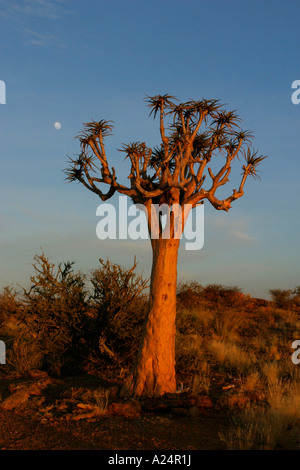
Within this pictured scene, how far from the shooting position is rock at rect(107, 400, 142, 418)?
787 cm

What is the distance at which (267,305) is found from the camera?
2817cm

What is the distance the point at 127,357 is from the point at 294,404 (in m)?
5.23

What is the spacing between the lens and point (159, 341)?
9.11 metres

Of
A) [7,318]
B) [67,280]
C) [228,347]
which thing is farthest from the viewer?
[7,318]

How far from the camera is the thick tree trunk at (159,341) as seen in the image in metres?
9.11

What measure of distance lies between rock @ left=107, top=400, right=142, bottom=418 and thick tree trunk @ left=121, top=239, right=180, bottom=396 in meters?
1.03

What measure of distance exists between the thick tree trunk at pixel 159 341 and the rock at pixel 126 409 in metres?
1.03

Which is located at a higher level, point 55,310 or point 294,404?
point 55,310

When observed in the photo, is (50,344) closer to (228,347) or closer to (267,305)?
(228,347)

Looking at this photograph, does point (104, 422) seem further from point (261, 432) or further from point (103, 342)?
point (103, 342)

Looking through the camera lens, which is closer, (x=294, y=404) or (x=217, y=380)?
(x=294, y=404)

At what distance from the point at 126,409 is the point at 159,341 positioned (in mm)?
1601

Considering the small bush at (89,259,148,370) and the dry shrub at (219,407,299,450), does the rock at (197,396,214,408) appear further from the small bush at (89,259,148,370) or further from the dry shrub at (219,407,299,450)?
the small bush at (89,259,148,370)
